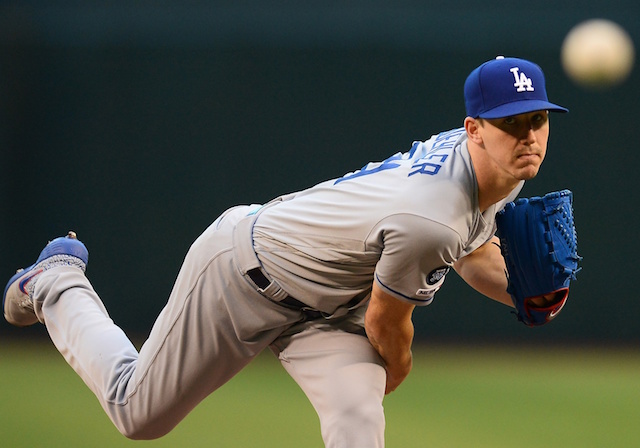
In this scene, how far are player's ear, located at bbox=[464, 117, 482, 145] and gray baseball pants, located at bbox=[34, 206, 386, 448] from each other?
707 mm

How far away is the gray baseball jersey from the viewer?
7.66 feet

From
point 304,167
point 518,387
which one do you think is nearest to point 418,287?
point 518,387

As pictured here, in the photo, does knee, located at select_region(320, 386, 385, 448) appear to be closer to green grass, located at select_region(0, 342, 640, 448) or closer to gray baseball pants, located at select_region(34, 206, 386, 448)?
gray baseball pants, located at select_region(34, 206, 386, 448)

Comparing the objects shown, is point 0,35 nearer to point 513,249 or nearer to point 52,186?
point 52,186

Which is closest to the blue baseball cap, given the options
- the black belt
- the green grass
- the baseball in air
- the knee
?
the black belt

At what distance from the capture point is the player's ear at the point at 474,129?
2387 millimetres

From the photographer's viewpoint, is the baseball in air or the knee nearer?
the knee

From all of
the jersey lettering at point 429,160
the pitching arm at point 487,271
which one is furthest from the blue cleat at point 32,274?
the pitching arm at point 487,271

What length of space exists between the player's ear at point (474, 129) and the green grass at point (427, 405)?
187cm

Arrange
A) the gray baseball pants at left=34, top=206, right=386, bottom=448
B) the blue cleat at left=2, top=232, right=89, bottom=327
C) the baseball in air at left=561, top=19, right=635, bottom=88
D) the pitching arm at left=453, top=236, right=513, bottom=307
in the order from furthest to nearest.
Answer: the baseball in air at left=561, top=19, right=635, bottom=88, the blue cleat at left=2, top=232, right=89, bottom=327, the pitching arm at left=453, top=236, right=513, bottom=307, the gray baseball pants at left=34, top=206, right=386, bottom=448

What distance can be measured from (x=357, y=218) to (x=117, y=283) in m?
4.27

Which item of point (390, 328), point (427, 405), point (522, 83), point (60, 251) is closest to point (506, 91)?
point (522, 83)

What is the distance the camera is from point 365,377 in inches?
103

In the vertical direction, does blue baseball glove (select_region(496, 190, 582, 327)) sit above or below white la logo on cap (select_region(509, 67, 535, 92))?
below
